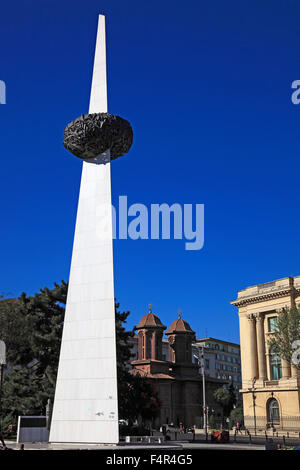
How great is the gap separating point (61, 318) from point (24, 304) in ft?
11.1

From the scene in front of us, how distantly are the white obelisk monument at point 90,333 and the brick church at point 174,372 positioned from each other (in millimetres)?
56967

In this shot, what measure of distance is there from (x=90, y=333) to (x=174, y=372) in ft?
212

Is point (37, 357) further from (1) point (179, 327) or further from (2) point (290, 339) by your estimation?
(1) point (179, 327)

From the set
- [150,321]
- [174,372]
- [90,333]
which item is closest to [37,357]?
[90,333]

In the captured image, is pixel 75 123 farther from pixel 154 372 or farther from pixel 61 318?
pixel 154 372

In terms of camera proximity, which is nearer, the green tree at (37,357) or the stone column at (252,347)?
the green tree at (37,357)

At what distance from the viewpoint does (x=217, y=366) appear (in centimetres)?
11638

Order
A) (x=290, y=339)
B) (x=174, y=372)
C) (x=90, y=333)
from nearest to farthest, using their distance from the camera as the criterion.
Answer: (x=90, y=333), (x=290, y=339), (x=174, y=372)

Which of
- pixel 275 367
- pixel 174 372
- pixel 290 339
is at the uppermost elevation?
pixel 290 339

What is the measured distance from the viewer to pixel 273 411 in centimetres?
6072

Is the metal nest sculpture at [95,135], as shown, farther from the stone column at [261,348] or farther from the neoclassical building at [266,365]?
the stone column at [261,348]

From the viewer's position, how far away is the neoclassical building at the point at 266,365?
5841cm

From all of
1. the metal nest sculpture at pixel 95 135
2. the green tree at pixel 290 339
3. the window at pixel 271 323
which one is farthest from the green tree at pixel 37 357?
the window at pixel 271 323

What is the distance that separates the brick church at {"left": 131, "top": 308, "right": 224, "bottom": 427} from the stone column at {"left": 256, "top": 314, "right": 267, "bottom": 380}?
19.7 meters
